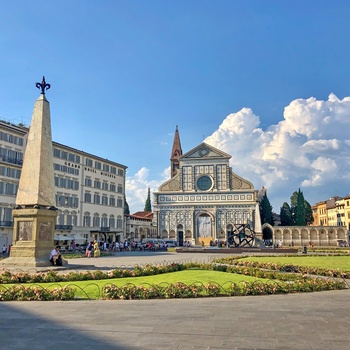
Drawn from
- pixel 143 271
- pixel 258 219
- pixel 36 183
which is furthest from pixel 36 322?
pixel 258 219

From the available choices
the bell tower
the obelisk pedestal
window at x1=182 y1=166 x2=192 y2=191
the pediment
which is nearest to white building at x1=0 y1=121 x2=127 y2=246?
window at x1=182 y1=166 x2=192 y2=191

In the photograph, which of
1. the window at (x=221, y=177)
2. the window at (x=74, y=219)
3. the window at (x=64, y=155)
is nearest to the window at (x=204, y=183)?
the window at (x=221, y=177)

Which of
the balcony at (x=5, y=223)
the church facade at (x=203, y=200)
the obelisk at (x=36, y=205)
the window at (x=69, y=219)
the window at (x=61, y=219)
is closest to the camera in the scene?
the obelisk at (x=36, y=205)

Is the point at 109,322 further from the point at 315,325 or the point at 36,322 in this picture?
the point at 315,325

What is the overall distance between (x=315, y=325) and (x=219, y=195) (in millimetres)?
72541

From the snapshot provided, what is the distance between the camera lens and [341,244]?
6181cm

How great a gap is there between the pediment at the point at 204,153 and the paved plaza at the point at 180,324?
71.3m

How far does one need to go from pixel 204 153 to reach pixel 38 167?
6529 centimetres

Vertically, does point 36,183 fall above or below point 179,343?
above

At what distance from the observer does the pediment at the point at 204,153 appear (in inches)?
3221

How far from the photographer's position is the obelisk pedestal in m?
18.2

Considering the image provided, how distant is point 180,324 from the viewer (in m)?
7.71

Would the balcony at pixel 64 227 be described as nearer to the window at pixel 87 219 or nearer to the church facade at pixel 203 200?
the window at pixel 87 219

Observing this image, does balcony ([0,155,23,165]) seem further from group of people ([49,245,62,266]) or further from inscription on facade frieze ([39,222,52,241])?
group of people ([49,245,62,266])
